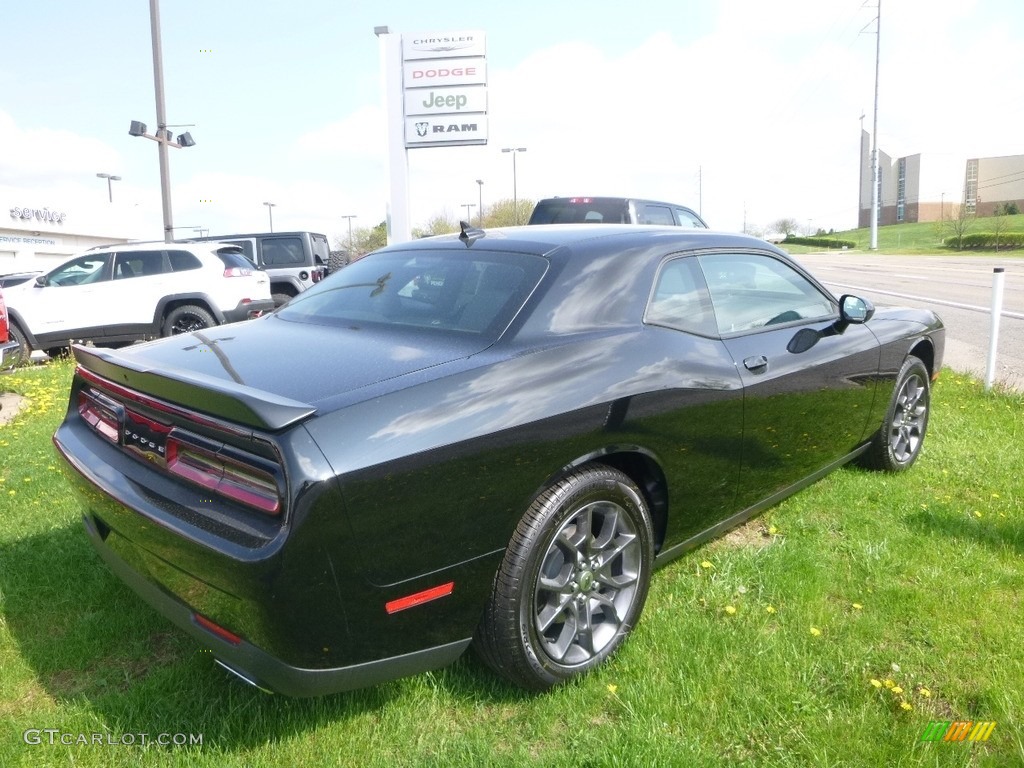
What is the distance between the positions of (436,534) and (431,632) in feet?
0.99

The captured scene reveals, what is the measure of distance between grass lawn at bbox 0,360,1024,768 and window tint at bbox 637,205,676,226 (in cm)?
732

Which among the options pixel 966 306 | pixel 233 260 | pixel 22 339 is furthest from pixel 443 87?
pixel 966 306

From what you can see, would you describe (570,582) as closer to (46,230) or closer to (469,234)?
(469,234)

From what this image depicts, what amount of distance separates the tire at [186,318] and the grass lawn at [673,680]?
760 cm

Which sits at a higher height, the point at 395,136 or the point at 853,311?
the point at 395,136

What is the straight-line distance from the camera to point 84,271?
10.8m

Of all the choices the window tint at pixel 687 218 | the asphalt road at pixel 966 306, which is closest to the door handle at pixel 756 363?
the asphalt road at pixel 966 306

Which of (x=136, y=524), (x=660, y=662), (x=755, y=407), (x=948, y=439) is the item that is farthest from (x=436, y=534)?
(x=948, y=439)

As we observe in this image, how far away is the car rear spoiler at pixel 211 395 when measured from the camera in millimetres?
1925

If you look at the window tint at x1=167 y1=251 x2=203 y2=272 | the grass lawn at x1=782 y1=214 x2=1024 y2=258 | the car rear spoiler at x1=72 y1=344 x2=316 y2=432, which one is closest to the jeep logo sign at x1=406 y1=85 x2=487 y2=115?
the window tint at x1=167 y1=251 x2=203 y2=272

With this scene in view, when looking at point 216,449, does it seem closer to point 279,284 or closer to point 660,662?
point 660,662

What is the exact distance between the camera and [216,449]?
2094 millimetres

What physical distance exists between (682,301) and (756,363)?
409 mm

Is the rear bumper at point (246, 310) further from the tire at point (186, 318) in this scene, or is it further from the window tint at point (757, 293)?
the window tint at point (757, 293)
